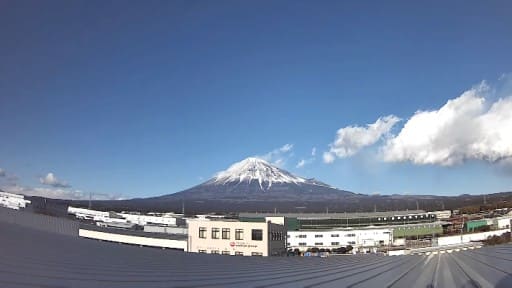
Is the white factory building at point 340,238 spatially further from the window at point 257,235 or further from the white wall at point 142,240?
the white wall at point 142,240

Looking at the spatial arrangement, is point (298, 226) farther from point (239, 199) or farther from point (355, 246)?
point (239, 199)

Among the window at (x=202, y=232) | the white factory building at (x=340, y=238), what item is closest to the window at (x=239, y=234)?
the window at (x=202, y=232)

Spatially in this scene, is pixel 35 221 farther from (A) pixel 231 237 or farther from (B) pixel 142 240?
(A) pixel 231 237

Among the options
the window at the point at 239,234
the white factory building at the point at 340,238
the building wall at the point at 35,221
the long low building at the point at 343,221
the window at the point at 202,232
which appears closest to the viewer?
the building wall at the point at 35,221

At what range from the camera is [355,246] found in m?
76.2

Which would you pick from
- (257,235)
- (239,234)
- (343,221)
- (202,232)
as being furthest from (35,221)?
(343,221)

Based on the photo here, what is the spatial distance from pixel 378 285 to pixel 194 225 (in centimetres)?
3839

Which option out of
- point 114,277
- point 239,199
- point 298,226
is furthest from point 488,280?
point 239,199

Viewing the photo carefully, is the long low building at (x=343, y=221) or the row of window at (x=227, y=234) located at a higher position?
the row of window at (x=227, y=234)

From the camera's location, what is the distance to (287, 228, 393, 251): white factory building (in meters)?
73.9

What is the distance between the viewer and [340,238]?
3049 inches

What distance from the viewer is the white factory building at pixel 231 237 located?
42.7 meters

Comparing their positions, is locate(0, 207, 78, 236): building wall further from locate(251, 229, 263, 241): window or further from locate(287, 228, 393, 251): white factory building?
locate(287, 228, 393, 251): white factory building

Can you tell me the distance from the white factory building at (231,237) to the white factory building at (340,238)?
29.3m
